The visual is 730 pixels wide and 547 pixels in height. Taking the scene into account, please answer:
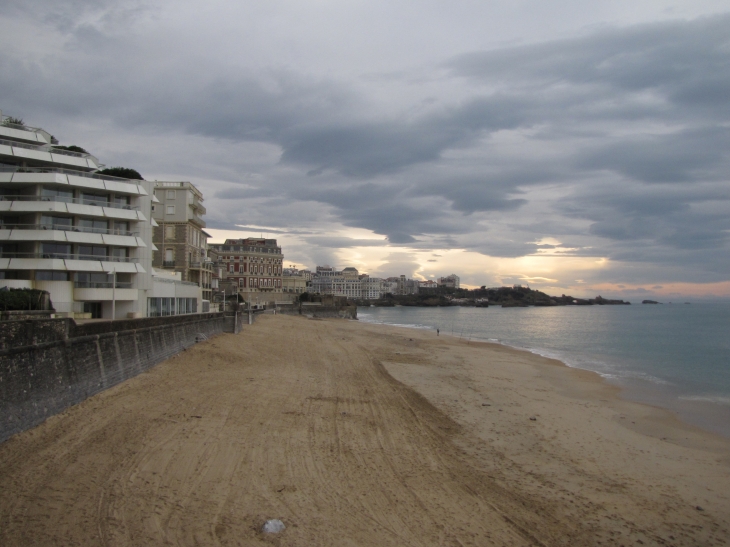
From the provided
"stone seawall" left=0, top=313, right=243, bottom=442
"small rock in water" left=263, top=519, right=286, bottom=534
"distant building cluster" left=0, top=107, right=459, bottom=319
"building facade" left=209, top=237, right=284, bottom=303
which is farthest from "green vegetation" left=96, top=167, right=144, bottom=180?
"building facade" left=209, top=237, right=284, bottom=303

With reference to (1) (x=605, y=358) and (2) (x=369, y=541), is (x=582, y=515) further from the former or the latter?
(1) (x=605, y=358)

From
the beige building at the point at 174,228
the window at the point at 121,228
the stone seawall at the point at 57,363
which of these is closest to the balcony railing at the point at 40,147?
the window at the point at 121,228

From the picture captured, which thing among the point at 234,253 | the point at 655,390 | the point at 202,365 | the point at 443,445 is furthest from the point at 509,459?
the point at 234,253

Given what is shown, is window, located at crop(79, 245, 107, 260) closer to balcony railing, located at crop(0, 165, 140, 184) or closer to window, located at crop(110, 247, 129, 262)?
window, located at crop(110, 247, 129, 262)

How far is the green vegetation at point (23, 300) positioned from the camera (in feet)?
71.8

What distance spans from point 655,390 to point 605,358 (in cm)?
1361

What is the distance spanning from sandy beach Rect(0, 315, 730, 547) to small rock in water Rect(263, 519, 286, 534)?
0.12 meters

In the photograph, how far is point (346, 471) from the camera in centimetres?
963

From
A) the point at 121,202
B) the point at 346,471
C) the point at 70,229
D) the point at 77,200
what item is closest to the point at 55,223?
the point at 70,229

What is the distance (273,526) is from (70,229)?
28.3 m

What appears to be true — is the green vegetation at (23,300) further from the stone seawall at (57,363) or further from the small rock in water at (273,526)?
the small rock in water at (273,526)

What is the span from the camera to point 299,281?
144125 millimetres

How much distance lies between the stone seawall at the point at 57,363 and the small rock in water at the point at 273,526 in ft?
17.5

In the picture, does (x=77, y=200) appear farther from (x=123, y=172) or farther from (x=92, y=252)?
(x=123, y=172)
